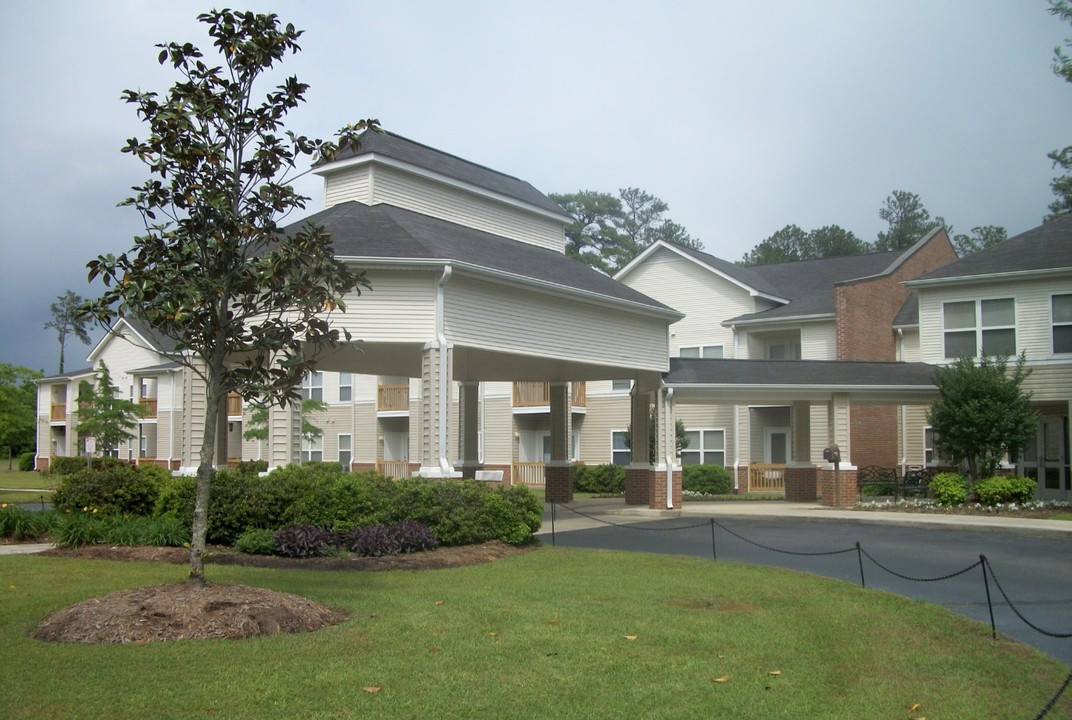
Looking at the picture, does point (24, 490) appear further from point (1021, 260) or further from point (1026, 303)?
point (1021, 260)

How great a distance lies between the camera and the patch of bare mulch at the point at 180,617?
8.98 m

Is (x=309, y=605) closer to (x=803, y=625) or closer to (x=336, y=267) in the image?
(x=336, y=267)

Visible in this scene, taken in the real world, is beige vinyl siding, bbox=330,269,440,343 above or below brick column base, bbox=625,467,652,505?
above

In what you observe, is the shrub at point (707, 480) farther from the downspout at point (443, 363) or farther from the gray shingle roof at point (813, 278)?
the downspout at point (443, 363)

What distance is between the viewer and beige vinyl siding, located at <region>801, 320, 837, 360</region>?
117 ft

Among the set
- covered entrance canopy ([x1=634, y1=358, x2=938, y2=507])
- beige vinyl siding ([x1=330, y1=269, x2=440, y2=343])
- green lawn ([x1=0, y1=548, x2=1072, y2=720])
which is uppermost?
beige vinyl siding ([x1=330, y1=269, x2=440, y2=343])

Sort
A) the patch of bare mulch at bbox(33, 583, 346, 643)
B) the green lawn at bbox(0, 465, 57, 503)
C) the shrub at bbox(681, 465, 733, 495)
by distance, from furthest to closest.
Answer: the shrub at bbox(681, 465, 733, 495)
the green lawn at bbox(0, 465, 57, 503)
the patch of bare mulch at bbox(33, 583, 346, 643)

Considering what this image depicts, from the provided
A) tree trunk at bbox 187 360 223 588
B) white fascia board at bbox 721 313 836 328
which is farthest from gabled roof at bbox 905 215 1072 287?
tree trunk at bbox 187 360 223 588

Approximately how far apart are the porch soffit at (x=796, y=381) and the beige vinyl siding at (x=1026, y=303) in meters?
2.31

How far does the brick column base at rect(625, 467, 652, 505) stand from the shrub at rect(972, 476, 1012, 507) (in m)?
8.48

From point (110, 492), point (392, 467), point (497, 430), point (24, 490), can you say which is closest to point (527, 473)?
point (497, 430)

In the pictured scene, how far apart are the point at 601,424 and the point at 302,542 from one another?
89.8 ft

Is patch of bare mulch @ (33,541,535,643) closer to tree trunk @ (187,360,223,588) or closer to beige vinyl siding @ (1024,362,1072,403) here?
tree trunk @ (187,360,223,588)

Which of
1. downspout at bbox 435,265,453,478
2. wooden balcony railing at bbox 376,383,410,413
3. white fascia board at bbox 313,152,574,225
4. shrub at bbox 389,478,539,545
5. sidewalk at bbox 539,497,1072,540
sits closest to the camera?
shrub at bbox 389,478,539,545
